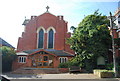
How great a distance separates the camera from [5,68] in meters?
22.6

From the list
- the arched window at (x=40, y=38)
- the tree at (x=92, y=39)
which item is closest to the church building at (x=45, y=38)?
the arched window at (x=40, y=38)

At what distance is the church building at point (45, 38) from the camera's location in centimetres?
2444

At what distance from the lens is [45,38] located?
91.7 ft

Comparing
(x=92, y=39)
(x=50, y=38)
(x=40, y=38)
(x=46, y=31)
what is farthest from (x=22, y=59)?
(x=92, y=39)

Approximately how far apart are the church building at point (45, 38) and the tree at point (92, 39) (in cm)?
515

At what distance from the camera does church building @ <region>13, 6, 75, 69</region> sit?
80.2 ft

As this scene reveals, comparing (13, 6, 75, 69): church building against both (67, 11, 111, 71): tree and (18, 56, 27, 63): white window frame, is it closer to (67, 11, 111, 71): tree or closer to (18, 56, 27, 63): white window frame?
(18, 56, 27, 63): white window frame

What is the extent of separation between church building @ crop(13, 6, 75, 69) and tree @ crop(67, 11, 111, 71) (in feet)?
16.9

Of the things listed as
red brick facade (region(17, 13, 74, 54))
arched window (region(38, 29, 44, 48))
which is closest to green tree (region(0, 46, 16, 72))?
red brick facade (region(17, 13, 74, 54))

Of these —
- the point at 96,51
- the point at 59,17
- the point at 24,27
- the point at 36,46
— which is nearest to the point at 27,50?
the point at 36,46

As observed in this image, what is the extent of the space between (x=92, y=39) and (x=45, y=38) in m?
12.5

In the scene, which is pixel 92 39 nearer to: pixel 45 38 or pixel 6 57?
pixel 45 38

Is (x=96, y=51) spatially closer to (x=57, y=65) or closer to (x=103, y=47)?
(x=103, y=47)

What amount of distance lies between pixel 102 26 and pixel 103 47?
3296 mm
